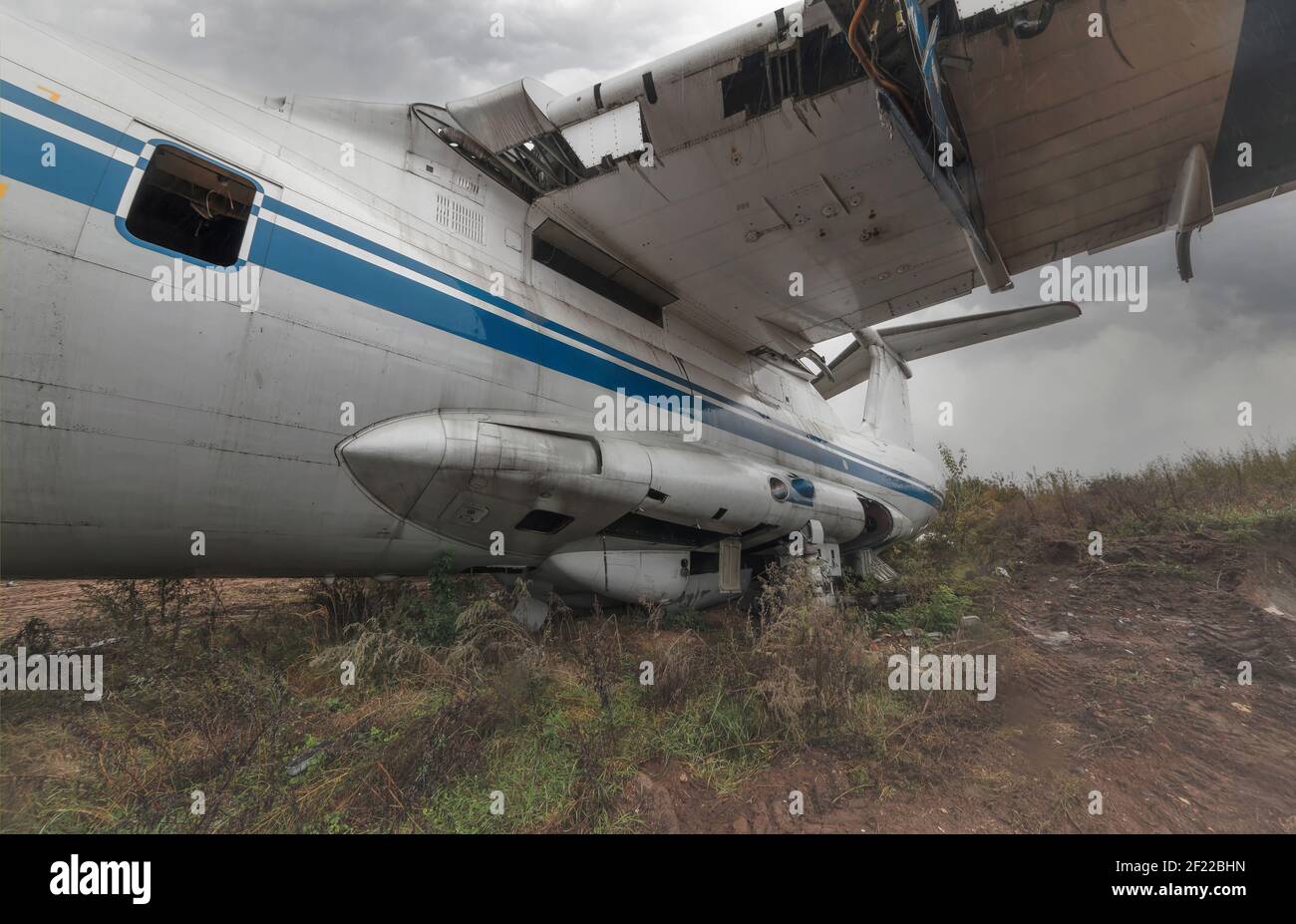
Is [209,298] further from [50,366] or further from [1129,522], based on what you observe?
[1129,522]

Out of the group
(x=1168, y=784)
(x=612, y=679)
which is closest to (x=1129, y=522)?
(x=1168, y=784)

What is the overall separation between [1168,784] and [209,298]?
18.1ft

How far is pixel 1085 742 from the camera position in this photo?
3.41m

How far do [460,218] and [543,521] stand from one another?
2.34 m

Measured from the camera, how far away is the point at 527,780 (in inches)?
102

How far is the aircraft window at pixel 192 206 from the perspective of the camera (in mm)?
2582

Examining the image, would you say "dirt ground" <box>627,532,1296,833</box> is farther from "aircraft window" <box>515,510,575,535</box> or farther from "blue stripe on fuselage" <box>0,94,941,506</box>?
"blue stripe on fuselage" <box>0,94,941,506</box>

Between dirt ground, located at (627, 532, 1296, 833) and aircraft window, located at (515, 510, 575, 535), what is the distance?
6.19 ft
